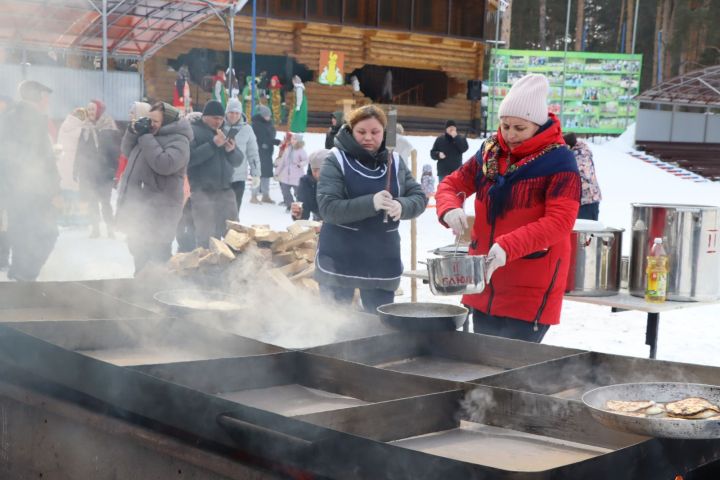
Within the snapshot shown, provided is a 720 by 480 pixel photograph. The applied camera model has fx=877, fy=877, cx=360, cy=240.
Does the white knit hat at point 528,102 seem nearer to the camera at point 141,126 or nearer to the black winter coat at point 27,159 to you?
the camera at point 141,126

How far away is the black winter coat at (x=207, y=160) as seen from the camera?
24.2 ft

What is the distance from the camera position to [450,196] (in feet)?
11.3

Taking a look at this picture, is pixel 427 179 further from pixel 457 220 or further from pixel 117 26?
pixel 457 220

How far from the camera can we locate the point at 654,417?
1.82 metres

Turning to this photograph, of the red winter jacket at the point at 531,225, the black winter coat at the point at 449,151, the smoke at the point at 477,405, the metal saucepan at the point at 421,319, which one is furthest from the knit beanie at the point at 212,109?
the black winter coat at the point at 449,151

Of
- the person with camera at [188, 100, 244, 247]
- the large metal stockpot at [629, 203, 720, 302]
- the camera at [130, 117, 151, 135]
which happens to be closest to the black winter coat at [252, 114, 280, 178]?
the person with camera at [188, 100, 244, 247]

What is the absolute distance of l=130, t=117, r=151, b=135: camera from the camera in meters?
6.46

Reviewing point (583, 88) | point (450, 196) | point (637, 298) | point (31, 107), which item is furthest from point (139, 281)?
point (583, 88)

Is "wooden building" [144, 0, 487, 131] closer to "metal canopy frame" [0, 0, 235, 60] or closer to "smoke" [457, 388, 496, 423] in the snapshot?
"metal canopy frame" [0, 0, 235, 60]

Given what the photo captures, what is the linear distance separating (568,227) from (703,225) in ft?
6.58

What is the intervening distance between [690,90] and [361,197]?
25967 mm

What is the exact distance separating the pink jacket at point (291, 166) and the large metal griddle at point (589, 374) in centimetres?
1097

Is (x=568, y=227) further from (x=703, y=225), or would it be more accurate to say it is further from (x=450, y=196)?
(x=703, y=225)

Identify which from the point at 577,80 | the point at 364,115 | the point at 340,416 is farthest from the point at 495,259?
the point at 577,80
